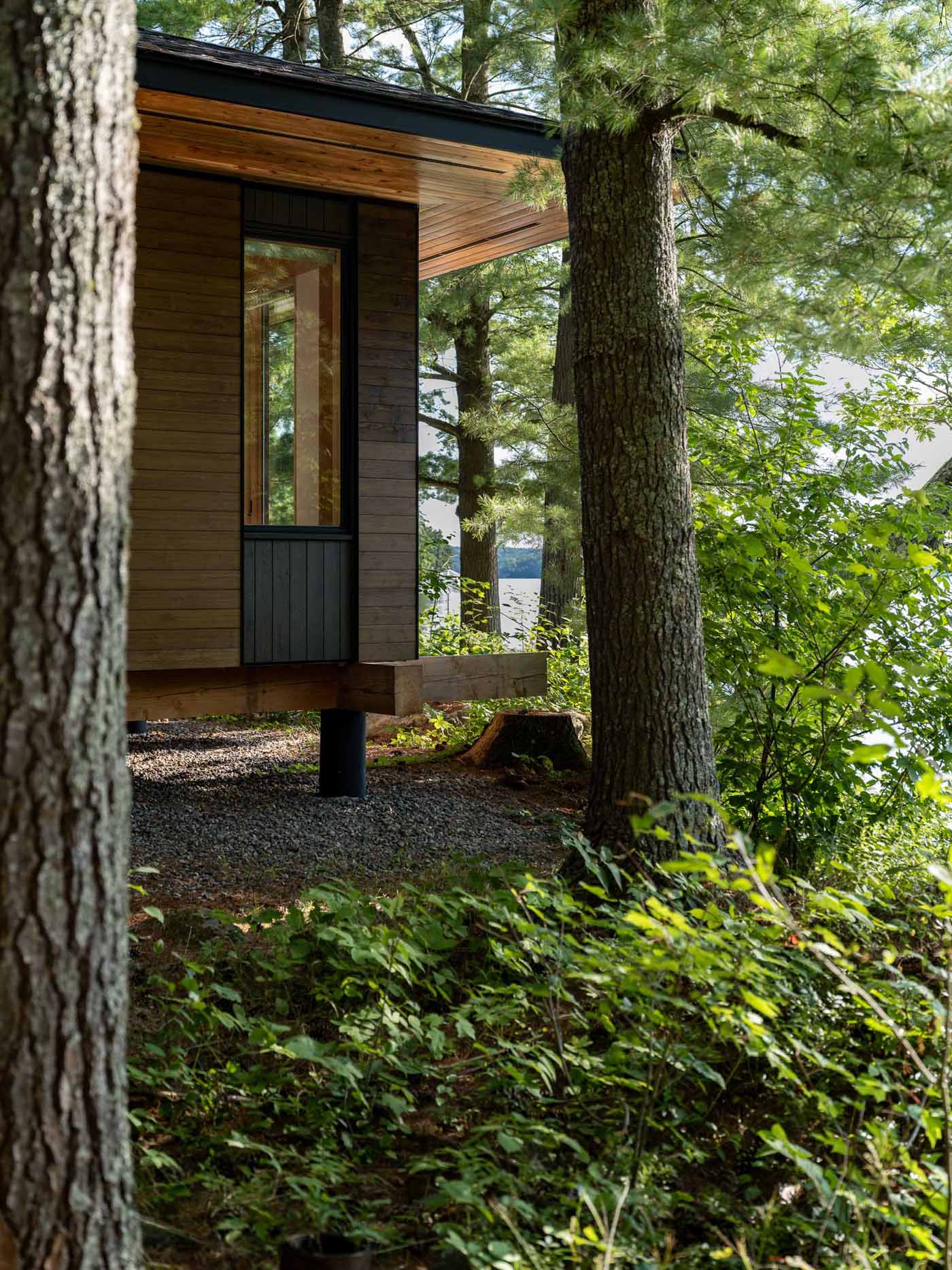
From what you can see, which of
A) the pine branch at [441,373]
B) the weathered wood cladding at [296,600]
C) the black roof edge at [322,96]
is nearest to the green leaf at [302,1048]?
the black roof edge at [322,96]

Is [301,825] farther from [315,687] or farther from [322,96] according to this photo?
A: [322,96]

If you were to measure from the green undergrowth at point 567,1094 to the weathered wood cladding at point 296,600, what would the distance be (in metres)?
3.07

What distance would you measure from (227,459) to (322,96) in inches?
75.3

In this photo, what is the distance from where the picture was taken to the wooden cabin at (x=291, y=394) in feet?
19.5

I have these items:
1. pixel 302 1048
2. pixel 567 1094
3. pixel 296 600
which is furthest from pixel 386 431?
pixel 302 1048

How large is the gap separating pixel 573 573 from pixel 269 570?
3.98 m

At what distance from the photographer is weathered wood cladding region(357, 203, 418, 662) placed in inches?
263

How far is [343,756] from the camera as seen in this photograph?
22.2 feet

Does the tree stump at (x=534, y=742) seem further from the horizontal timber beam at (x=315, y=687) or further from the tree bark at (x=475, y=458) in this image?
the tree bark at (x=475, y=458)

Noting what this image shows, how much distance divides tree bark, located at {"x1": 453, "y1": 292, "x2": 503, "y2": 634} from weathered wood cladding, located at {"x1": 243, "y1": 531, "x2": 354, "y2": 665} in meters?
4.46

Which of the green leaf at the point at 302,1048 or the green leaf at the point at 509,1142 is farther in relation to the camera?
the green leaf at the point at 302,1048

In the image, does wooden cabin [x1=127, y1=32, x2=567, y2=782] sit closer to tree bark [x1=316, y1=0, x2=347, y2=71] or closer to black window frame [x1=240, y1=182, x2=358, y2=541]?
black window frame [x1=240, y1=182, x2=358, y2=541]

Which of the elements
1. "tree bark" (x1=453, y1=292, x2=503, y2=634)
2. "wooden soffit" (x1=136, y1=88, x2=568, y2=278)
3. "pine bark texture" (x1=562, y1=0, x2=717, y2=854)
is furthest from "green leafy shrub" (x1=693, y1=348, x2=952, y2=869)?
"tree bark" (x1=453, y1=292, x2=503, y2=634)

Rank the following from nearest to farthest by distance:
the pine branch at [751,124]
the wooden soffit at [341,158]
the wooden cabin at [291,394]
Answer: the pine branch at [751,124]
the wooden soffit at [341,158]
the wooden cabin at [291,394]
